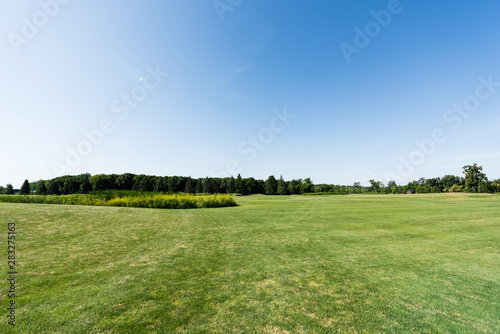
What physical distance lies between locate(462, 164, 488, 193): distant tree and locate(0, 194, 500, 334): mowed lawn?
88213 millimetres

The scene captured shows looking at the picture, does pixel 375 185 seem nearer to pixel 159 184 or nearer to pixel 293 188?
pixel 293 188

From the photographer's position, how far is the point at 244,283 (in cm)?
428

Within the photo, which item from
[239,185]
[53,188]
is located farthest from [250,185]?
[53,188]

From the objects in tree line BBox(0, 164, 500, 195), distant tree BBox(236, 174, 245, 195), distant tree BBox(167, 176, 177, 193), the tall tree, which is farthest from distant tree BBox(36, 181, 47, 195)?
the tall tree

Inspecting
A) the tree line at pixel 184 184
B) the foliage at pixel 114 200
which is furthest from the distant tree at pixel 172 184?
the foliage at pixel 114 200

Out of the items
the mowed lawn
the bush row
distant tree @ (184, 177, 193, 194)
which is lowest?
the mowed lawn

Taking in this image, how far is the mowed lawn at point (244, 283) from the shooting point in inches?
118

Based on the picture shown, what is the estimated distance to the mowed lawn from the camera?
299 cm

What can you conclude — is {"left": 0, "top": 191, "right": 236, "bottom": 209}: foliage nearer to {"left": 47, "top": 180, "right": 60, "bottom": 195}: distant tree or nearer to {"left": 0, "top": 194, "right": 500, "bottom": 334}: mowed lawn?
{"left": 0, "top": 194, "right": 500, "bottom": 334}: mowed lawn

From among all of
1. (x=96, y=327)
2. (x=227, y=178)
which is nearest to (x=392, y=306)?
(x=96, y=327)

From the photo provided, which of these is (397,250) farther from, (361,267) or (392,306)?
(392,306)

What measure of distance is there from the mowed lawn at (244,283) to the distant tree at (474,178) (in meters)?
88.2

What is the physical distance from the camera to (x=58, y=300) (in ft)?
10.9

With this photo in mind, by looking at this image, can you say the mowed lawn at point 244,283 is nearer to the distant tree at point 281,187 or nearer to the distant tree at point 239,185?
the distant tree at point 239,185
